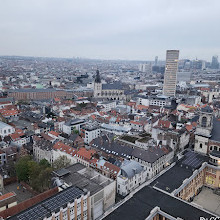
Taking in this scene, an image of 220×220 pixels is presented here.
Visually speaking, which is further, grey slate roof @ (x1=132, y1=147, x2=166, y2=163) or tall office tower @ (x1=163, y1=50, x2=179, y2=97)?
tall office tower @ (x1=163, y1=50, x2=179, y2=97)

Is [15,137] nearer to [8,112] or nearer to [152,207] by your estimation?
[8,112]

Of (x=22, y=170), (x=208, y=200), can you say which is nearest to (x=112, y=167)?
(x=22, y=170)

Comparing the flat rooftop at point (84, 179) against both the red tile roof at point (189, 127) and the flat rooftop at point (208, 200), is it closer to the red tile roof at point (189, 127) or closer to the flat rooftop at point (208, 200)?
the flat rooftop at point (208, 200)

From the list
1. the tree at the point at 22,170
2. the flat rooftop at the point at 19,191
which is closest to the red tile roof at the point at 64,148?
the tree at the point at 22,170

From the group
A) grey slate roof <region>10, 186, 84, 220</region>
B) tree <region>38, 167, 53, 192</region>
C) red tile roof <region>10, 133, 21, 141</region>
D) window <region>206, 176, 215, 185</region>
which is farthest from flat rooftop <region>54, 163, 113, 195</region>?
red tile roof <region>10, 133, 21, 141</region>

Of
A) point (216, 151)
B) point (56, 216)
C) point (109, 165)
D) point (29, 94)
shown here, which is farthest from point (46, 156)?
point (29, 94)

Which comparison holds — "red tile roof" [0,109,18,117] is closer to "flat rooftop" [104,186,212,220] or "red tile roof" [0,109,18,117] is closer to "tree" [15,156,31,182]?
"tree" [15,156,31,182]

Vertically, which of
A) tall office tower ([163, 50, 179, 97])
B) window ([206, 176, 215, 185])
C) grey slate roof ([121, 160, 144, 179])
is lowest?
window ([206, 176, 215, 185])
